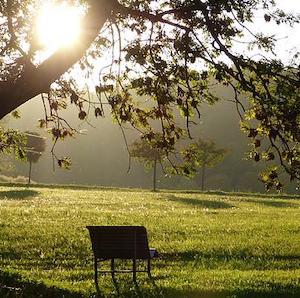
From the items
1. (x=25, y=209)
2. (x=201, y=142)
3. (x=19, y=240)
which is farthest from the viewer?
(x=201, y=142)

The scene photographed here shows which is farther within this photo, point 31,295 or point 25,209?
point 25,209

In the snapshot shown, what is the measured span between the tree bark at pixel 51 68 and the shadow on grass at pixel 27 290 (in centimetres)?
325

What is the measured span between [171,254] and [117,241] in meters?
6.71

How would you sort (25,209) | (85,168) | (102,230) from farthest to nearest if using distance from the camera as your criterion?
(85,168) < (25,209) < (102,230)

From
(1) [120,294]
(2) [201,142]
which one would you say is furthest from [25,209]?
(2) [201,142]

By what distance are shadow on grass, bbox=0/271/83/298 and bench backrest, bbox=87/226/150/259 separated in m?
1.20

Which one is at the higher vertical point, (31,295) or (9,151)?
(9,151)

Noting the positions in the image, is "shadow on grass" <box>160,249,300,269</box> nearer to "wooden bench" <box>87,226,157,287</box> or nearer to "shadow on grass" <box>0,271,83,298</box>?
"wooden bench" <box>87,226,157,287</box>

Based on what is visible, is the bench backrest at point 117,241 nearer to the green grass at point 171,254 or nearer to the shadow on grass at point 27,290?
the green grass at point 171,254

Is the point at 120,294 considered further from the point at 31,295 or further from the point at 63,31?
the point at 63,31

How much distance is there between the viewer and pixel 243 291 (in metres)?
11.2

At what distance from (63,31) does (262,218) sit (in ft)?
76.3

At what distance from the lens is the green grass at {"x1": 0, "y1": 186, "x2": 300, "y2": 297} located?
1130 centimetres

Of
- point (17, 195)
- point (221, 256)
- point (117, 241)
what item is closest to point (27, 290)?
point (117, 241)
